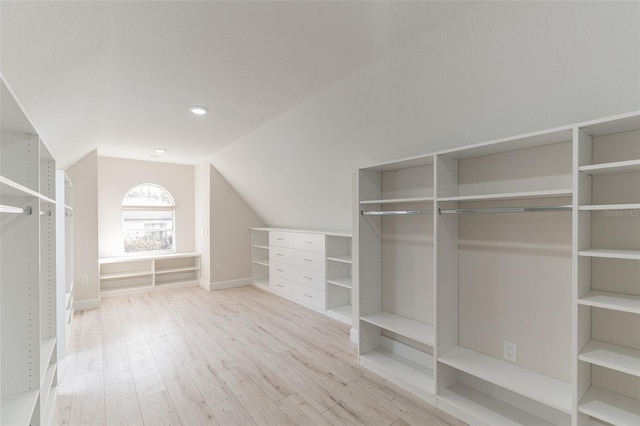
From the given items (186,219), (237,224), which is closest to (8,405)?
(237,224)

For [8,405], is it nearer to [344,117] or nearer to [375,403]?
[375,403]

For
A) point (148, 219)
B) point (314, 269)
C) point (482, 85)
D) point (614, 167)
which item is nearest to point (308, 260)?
point (314, 269)

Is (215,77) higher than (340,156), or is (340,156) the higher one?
(215,77)

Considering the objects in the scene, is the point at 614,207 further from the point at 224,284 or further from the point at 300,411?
the point at 224,284

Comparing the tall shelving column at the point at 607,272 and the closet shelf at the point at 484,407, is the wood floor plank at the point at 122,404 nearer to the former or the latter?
the closet shelf at the point at 484,407

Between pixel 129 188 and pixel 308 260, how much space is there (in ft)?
12.1

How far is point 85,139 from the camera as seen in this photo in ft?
11.6

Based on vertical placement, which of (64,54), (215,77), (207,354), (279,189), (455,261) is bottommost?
(207,354)

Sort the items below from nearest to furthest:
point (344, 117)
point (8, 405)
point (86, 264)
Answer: point (8, 405), point (344, 117), point (86, 264)

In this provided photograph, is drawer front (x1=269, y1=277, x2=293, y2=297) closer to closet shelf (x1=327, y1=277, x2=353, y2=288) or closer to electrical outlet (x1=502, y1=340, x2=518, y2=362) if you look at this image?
closet shelf (x1=327, y1=277, x2=353, y2=288)

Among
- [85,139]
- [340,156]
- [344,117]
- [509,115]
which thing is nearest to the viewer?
[509,115]

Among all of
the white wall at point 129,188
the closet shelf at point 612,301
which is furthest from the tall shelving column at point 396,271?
the white wall at point 129,188

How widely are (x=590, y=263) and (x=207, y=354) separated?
3.19 m

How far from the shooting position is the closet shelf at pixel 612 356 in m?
1.33
